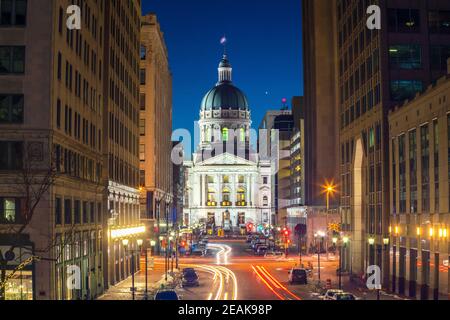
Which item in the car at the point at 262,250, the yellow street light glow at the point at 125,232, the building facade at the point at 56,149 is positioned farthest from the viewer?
the car at the point at 262,250

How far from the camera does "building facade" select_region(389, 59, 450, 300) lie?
149 ft

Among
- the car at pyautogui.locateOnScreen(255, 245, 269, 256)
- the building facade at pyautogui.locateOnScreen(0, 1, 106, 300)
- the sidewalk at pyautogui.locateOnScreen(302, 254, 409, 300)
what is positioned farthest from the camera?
the car at pyautogui.locateOnScreen(255, 245, 269, 256)

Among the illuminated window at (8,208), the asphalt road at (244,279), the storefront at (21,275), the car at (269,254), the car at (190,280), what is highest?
the illuminated window at (8,208)

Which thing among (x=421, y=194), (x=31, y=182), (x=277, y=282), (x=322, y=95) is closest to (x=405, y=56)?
(x=421, y=194)

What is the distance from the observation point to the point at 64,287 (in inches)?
1638

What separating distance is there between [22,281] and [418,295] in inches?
1075

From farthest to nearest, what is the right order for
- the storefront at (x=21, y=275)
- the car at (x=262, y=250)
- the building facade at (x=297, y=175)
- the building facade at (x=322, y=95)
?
the building facade at (x=297, y=175)
the car at (x=262, y=250)
the building facade at (x=322, y=95)
the storefront at (x=21, y=275)

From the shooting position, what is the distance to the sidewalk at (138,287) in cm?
5247

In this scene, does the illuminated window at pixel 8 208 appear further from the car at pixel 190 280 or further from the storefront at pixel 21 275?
the car at pixel 190 280

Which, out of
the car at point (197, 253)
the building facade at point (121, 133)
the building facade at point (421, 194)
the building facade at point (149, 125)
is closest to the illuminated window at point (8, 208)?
the building facade at point (121, 133)

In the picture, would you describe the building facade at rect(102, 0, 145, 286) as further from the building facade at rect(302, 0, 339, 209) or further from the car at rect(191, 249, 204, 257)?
the building facade at rect(302, 0, 339, 209)

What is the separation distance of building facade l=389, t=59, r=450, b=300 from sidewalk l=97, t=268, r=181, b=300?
18.7 metres

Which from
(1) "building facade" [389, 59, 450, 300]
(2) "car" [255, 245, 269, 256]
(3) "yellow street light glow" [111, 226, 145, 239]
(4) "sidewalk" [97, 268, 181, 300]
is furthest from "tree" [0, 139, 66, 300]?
(2) "car" [255, 245, 269, 256]

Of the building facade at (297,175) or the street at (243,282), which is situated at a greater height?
the building facade at (297,175)
